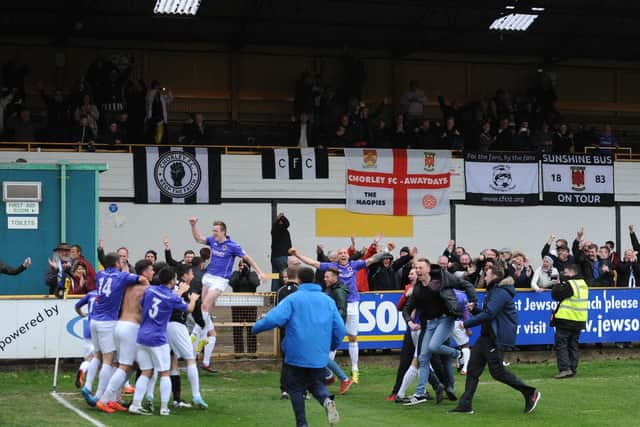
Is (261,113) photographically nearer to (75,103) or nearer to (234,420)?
(75,103)

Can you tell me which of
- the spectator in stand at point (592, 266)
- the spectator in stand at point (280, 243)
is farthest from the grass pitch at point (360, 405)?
the spectator in stand at point (280, 243)

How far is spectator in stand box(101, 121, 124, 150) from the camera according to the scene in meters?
29.2

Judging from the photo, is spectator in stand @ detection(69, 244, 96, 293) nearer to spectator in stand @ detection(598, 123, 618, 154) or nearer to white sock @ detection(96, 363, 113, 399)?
white sock @ detection(96, 363, 113, 399)

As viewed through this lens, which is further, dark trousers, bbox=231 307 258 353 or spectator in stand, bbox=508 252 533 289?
spectator in stand, bbox=508 252 533 289

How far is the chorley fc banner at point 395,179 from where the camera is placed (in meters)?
30.0

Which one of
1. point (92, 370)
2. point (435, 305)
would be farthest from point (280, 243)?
point (92, 370)

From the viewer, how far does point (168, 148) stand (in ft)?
92.7

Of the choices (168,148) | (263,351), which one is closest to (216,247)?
(263,351)

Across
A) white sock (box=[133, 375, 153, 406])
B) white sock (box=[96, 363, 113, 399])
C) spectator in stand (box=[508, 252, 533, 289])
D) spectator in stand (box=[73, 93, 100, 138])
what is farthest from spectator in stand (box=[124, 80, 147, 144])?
white sock (box=[133, 375, 153, 406])

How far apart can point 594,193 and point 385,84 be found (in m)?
9.05

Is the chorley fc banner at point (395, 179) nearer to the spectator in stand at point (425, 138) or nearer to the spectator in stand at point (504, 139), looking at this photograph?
the spectator in stand at point (425, 138)

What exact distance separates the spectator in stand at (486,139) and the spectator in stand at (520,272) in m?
9.31

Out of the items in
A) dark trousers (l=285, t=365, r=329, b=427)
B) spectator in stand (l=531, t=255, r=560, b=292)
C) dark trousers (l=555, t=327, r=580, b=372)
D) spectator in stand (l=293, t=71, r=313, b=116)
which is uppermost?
spectator in stand (l=293, t=71, r=313, b=116)

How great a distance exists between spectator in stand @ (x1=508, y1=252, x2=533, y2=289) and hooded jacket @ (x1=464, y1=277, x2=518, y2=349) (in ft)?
23.3
